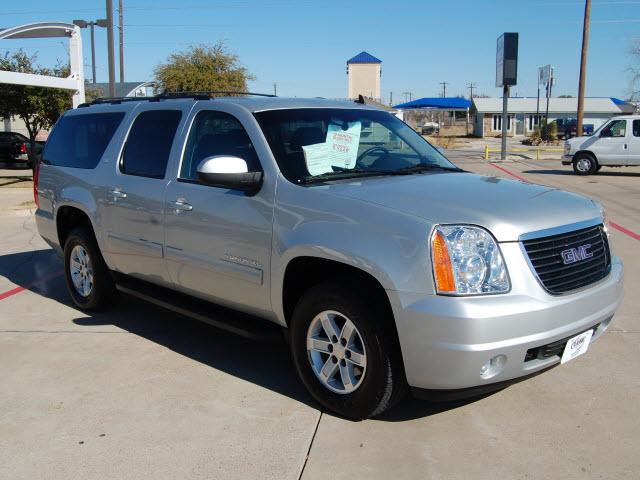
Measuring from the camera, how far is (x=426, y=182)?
404 cm

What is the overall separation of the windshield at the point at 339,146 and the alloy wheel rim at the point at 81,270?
254 centimetres

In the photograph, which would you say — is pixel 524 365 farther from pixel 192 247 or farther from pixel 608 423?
pixel 192 247

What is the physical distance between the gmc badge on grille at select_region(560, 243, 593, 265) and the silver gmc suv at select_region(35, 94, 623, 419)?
0.07 ft

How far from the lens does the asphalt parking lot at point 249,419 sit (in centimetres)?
334

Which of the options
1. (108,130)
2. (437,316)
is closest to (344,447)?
(437,316)

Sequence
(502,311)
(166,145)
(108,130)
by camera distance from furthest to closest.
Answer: (108,130) < (166,145) < (502,311)

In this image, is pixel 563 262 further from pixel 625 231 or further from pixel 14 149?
pixel 14 149

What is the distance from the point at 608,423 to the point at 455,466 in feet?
3.52

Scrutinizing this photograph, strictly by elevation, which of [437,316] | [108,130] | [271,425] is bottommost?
[271,425]

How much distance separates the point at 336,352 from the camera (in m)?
3.74

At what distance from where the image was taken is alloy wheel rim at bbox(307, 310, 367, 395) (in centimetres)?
364

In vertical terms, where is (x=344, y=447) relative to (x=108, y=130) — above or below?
below

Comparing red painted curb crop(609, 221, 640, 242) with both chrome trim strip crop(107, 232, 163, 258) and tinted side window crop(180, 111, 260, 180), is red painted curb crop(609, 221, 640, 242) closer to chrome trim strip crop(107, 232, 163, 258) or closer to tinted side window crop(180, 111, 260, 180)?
tinted side window crop(180, 111, 260, 180)

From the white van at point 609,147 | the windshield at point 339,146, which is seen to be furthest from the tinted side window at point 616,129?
the windshield at point 339,146
